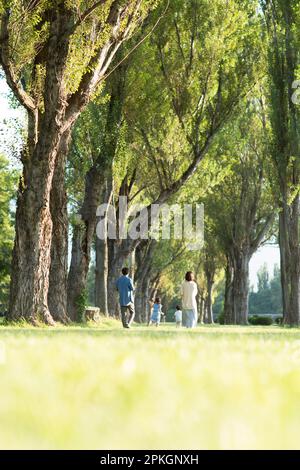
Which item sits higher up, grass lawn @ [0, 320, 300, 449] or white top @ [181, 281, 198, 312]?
white top @ [181, 281, 198, 312]

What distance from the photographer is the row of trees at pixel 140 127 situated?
19.5 metres

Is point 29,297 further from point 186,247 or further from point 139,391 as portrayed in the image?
point 186,247

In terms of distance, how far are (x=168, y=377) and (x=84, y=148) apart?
28.5 metres

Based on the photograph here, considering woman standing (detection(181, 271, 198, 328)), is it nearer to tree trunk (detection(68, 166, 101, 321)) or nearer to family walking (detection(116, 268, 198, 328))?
family walking (detection(116, 268, 198, 328))

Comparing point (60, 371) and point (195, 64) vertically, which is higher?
point (195, 64)

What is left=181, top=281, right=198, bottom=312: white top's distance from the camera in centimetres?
2461

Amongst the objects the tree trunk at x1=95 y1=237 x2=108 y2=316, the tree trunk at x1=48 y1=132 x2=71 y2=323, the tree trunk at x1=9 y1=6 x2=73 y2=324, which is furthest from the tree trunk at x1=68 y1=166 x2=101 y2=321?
the tree trunk at x1=9 y1=6 x2=73 y2=324

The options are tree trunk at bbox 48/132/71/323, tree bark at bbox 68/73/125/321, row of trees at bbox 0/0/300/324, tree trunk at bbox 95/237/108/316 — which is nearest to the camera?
row of trees at bbox 0/0/300/324

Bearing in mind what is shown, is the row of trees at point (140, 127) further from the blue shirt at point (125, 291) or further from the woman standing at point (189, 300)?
the woman standing at point (189, 300)

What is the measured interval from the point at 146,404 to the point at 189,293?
21.5 m

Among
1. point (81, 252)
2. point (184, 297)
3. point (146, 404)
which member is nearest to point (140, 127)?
point (81, 252)
